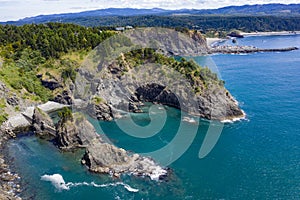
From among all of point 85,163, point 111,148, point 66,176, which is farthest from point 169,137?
point 66,176

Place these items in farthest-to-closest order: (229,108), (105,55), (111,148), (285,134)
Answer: (105,55), (229,108), (285,134), (111,148)

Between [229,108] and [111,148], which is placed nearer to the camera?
[111,148]

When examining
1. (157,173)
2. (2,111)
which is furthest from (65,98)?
(157,173)

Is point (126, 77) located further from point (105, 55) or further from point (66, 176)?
point (66, 176)

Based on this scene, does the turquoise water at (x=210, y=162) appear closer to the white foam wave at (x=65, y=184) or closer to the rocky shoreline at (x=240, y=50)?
the white foam wave at (x=65, y=184)

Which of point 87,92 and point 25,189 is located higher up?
point 87,92

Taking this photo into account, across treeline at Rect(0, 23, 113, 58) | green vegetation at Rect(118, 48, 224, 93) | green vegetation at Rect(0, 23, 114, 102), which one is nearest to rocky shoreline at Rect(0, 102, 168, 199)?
green vegetation at Rect(0, 23, 114, 102)

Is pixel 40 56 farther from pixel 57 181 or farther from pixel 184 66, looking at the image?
pixel 57 181
